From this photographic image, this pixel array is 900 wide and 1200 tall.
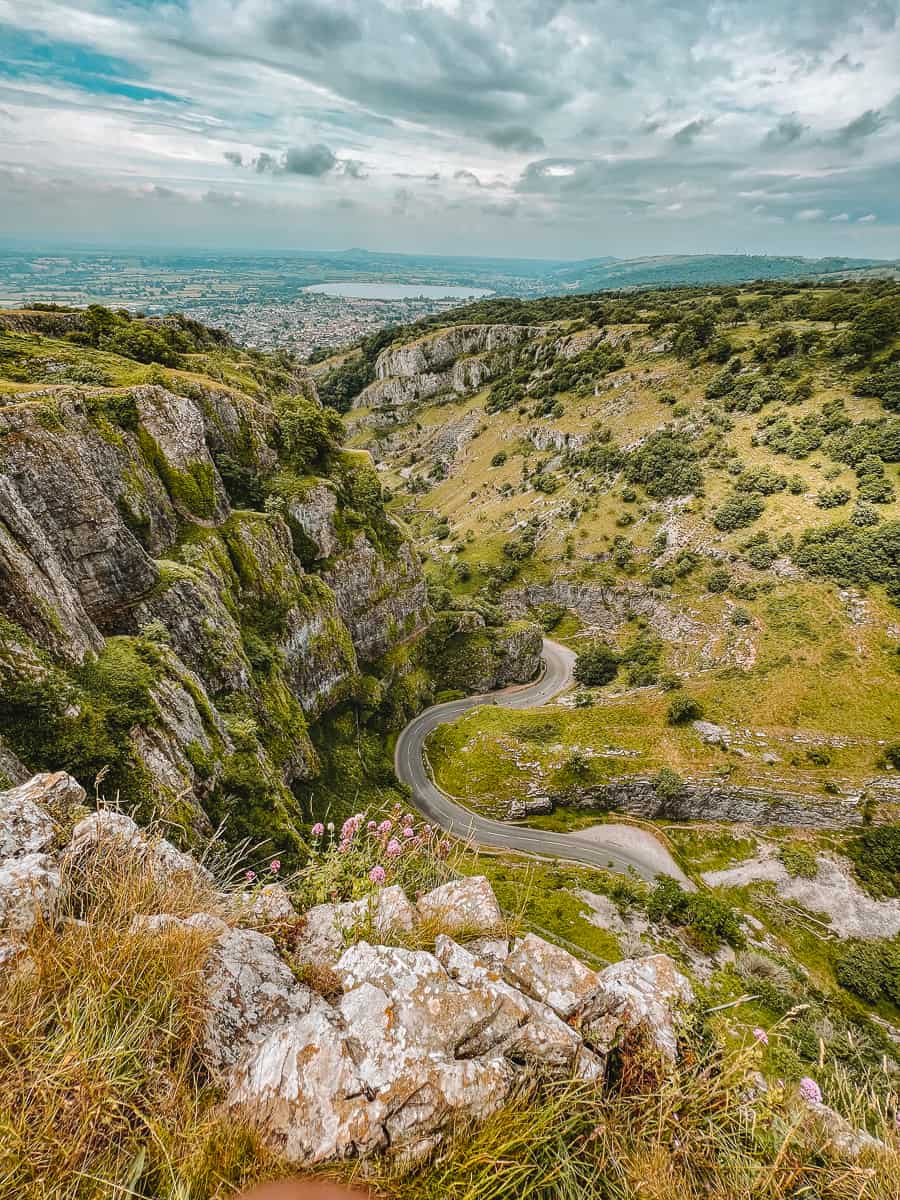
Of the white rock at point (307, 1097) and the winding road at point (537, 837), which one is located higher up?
the white rock at point (307, 1097)

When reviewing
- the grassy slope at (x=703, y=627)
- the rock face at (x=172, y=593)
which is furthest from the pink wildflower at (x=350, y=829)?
the grassy slope at (x=703, y=627)

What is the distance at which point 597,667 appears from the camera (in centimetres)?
7275

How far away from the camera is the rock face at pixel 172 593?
57.6 feet

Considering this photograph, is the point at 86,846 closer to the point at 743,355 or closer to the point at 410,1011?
the point at 410,1011

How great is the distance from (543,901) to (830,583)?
181 ft

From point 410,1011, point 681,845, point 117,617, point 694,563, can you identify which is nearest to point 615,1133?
point 410,1011

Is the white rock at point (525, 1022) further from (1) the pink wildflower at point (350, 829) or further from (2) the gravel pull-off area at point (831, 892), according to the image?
(2) the gravel pull-off area at point (831, 892)

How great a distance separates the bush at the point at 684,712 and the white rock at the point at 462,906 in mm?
54407

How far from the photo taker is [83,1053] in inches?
159

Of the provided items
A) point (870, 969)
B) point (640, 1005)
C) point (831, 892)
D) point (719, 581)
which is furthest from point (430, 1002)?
point (719, 581)

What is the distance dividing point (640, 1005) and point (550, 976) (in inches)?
58.4

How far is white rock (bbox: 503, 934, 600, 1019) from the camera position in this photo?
7305mm

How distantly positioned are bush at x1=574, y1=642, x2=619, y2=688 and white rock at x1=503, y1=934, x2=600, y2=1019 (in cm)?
6673

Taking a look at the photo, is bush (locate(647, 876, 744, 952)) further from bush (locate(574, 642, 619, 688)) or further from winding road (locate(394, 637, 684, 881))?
bush (locate(574, 642, 619, 688))
